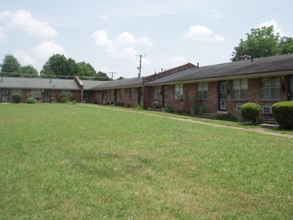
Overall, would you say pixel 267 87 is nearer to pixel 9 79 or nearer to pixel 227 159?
pixel 227 159

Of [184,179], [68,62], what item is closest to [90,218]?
[184,179]

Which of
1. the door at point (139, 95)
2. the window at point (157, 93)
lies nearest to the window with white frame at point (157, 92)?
the window at point (157, 93)

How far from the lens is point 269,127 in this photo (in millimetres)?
15984

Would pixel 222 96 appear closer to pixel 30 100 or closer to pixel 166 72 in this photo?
pixel 166 72

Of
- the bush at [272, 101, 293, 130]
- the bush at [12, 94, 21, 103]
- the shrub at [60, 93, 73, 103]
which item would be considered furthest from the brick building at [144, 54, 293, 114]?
the bush at [12, 94, 21, 103]

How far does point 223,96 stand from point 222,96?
0.10 m

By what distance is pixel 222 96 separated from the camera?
2280 cm

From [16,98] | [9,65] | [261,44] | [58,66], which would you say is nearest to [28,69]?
[9,65]

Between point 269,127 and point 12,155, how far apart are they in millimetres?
11965

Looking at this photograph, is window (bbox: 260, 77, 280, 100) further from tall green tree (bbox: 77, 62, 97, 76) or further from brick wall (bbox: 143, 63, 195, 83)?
tall green tree (bbox: 77, 62, 97, 76)

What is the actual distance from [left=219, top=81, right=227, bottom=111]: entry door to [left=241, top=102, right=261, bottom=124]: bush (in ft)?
15.0

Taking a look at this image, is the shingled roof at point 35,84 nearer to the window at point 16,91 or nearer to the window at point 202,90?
the window at point 16,91

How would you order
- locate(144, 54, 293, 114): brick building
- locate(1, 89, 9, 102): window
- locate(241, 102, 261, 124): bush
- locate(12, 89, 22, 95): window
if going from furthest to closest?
locate(12, 89, 22, 95): window < locate(1, 89, 9, 102): window < locate(144, 54, 293, 114): brick building < locate(241, 102, 261, 124): bush

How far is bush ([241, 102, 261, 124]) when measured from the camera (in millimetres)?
17547
